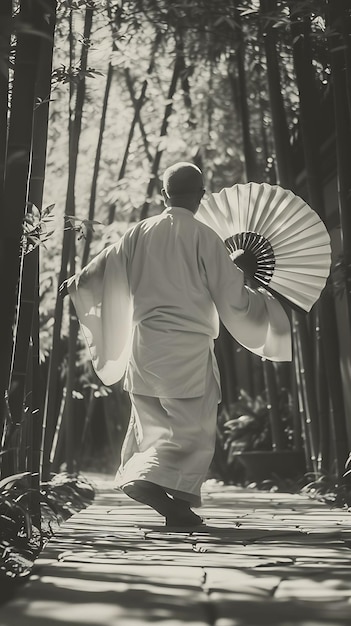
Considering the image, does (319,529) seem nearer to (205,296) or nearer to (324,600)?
(205,296)

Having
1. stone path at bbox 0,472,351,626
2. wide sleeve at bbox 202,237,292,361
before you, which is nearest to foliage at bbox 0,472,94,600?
stone path at bbox 0,472,351,626

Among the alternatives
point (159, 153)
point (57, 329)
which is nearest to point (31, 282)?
point (57, 329)

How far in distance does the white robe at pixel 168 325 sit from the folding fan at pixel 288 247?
0.12 metres

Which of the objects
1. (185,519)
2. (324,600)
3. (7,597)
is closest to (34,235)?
(185,519)

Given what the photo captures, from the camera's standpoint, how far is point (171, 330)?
4.21 m

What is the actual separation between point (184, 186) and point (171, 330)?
0.68 metres

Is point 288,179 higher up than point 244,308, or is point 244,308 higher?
point 288,179

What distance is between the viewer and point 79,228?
3805 millimetres

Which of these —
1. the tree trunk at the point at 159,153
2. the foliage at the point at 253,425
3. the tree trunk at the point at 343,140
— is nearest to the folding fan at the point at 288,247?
the tree trunk at the point at 343,140

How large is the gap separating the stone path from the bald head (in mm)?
1425

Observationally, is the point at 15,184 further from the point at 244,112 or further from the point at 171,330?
the point at 244,112

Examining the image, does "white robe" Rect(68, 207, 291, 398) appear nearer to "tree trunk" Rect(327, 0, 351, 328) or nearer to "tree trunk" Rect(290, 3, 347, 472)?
"tree trunk" Rect(327, 0, 351, 328)

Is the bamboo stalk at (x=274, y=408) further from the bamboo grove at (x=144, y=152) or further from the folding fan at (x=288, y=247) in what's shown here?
the folding fan at (x=288, y=247)

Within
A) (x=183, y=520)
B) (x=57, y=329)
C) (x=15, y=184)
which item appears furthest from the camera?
(x=57, y=329)
